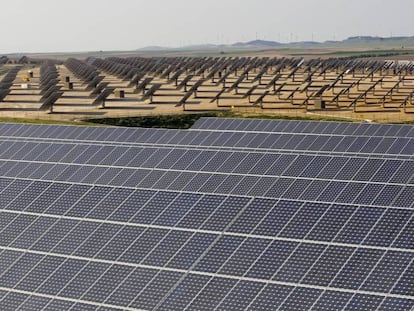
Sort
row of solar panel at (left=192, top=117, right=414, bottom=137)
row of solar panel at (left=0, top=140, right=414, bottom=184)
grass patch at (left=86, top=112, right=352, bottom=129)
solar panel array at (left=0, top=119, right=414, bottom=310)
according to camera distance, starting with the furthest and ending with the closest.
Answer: grass patch at (left=86, top=112, right=352, bottom=129)
row of solar panel at (left=192, top=117, right=414, bottom=137)
row of solar panel at (left=0, top=140, right=414, bottom=184)
solar panel array at (left=0, top=119, right=414, bottom=310)

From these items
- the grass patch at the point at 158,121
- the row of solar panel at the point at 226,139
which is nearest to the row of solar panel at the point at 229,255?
the row of solar panel at the point at 226,139

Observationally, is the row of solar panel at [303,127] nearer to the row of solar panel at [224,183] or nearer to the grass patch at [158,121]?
the row of solar panel at [224,183]

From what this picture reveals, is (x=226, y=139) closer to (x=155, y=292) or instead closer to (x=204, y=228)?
(x=204, y=228)

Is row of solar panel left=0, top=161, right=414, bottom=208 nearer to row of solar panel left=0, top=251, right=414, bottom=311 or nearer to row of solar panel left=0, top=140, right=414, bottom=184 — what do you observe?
row of solar panel left=0, top=140, right=414, bottom=184

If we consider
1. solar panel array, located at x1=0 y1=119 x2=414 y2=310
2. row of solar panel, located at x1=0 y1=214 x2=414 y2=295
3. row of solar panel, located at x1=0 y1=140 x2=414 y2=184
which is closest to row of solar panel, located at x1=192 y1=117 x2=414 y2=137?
solar panel array, located at x1=0 y1=119 x2=414 y2=310

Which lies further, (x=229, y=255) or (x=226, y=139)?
(x=226, y=139)

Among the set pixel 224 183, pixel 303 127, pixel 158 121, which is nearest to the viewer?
pixel 224 183

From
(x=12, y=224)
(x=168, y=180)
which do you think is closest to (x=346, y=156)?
(x=168, y=180)

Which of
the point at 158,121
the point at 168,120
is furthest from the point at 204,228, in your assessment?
the point at 168,120
